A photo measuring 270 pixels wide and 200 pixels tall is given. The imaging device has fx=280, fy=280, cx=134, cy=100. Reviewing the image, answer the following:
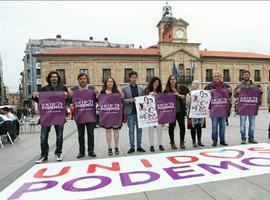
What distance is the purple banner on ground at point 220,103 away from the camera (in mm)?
7082

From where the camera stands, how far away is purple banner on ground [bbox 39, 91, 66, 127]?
604cm

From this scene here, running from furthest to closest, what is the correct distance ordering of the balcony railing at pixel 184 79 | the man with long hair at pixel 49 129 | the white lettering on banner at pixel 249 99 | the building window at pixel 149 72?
the balcony railing at pixel 184 79 → the building window at pixel 149 72 → the white lettering on banner at pixel 249 99 → the man with long hair at pixel 49 129

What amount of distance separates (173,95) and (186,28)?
132 ft

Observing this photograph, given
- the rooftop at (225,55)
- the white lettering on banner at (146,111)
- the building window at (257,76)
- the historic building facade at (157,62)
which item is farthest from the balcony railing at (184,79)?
the white lettering on banner at (146,111)

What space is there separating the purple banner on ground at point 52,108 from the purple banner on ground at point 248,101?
14.6 feet

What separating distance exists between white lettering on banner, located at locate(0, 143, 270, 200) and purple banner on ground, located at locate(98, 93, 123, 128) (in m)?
0.88

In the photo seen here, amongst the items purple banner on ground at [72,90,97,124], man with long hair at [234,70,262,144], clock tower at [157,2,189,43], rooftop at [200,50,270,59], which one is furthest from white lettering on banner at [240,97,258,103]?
rooftop at [200,50,270,59]

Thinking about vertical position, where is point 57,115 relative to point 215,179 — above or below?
above

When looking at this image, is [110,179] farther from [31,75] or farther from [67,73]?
[31,75]

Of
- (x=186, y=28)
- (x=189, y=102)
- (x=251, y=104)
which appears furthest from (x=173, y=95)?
(x=186, y=28)

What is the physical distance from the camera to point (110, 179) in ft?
14.1

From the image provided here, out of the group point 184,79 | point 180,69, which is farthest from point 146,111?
point 180,69

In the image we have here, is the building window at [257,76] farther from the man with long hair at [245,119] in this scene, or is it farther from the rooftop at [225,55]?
the man with long hair at [245,119]

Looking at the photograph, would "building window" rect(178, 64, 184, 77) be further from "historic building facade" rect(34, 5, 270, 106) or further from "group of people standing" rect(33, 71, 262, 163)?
"group of people standing" rect(33, 71, 262, 163)
